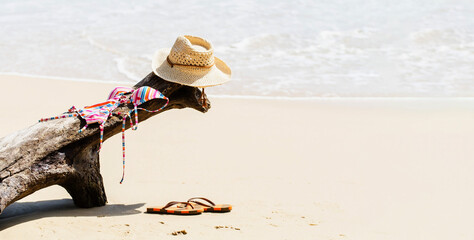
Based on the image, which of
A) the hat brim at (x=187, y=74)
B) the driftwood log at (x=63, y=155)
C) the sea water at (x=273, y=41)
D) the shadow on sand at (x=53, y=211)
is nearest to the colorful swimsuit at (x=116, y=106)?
the driftwood log at (x=63, y=155)

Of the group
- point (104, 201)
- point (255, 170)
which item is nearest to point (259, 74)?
point (255, 170)

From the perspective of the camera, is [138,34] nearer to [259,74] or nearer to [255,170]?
[259,74]

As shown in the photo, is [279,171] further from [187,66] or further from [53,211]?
[53,211]

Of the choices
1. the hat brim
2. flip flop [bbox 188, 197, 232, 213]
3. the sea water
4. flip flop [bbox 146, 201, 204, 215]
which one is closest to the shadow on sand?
flip flop [bbox 146, 201, 204, 215]

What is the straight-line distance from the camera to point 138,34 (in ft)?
44.7

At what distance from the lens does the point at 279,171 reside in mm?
6164

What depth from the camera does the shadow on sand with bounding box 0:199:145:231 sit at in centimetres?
453

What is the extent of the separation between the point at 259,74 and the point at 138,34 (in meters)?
3.97

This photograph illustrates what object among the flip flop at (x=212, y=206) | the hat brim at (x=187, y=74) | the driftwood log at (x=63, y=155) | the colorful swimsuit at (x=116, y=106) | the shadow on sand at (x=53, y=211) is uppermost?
the hat brim at (x=187, y=74)

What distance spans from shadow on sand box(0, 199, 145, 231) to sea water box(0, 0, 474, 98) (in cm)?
475


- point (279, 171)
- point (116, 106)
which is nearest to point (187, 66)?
point (116, 106)

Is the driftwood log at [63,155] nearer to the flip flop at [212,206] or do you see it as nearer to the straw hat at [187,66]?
the straw hat at [187,66]

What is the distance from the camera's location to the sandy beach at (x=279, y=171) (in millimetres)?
4504

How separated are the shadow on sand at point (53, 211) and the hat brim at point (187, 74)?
104cm
